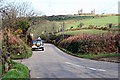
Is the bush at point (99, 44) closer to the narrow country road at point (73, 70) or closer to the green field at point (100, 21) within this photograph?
the narrow country road at point (73, 70)

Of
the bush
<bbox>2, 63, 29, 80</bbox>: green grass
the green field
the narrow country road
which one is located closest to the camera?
<bbox>2, 63, 29, 80</bbox>: green grass

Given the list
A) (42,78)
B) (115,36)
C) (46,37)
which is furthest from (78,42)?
(46,37)

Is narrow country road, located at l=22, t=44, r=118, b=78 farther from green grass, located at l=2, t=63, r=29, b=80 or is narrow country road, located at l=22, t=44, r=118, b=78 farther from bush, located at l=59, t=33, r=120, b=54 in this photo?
bush, located at l=59, t=33, r=120, b=54

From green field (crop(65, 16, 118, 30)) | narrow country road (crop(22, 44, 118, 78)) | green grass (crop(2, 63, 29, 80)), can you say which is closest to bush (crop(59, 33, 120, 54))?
narrow country road (crop(22, 44, 118, 78))

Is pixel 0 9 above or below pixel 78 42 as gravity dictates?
above

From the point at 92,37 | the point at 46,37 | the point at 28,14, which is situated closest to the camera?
the point at 92,37

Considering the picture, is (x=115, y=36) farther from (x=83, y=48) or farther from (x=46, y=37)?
(x=46, y=37)

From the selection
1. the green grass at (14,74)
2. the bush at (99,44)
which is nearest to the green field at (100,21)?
the bush at (99,44)

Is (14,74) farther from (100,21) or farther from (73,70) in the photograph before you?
(100,21)

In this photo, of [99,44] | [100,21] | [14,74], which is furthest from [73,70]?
[100,21]

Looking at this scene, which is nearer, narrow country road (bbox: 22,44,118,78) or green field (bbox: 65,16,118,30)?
narrow country road (bbox: 22,44,118,78)

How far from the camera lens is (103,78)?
1571 centimetres

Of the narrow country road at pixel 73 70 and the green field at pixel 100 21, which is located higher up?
the green field at pixel 100 21

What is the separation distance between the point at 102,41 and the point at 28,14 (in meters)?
30.8
